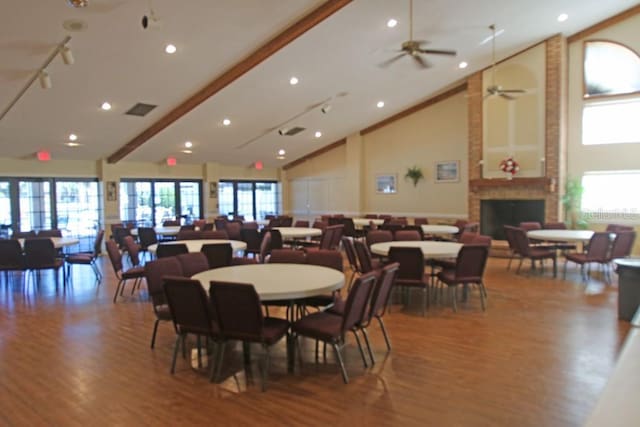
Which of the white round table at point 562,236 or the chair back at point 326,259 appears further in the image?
the white round table at point 562,236

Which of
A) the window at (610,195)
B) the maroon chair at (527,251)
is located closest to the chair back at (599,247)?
the maroon chair at (527,251)

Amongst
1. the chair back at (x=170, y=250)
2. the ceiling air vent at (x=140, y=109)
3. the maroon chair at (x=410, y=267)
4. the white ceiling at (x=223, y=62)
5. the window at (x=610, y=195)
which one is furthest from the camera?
the window at (x=610, y=195)

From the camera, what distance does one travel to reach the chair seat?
11.0ft

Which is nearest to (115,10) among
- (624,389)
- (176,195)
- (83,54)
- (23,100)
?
(83,54)

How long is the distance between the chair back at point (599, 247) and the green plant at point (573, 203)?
3.12 metres

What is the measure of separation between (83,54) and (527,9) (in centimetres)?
753

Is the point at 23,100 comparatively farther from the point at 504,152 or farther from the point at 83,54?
the point at 504,152

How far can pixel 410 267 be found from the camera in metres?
5.13

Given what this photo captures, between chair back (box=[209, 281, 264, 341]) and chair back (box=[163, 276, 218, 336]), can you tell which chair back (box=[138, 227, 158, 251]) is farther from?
chair back (box=[209, 281, 264, 341])

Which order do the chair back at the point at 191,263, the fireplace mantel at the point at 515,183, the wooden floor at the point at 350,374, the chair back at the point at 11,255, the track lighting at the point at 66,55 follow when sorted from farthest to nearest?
the fireplace mantel at the point at 515,183 → the chair back at the point at 11,255 → the track lighting at the point at 66,55 → the chair back at the point at 191,263 → the wooden floor at the point at 350,374

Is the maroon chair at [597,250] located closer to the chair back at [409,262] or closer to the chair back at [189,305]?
the chair back at [409,262]

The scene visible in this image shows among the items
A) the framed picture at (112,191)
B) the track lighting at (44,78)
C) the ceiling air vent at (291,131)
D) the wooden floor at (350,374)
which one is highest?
the ceiling air vent at (291,131)

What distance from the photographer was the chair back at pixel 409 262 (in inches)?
200

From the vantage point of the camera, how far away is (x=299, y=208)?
15906 millimetres
